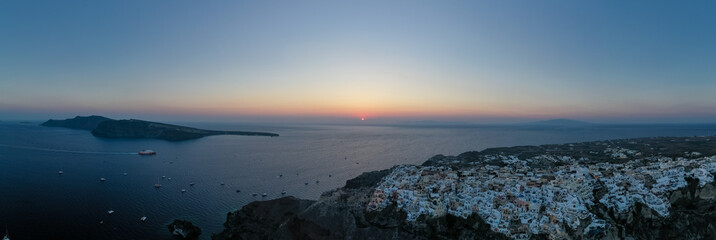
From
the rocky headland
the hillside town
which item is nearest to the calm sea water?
the rocky headland

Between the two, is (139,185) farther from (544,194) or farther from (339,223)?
(544,194)

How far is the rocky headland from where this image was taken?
24703 mm

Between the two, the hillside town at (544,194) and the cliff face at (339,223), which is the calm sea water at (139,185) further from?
the hillside town at (544,194)

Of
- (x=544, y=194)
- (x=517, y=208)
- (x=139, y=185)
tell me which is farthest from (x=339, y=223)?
(x=139, y=185)

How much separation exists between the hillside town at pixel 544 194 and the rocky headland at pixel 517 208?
8 centimetres

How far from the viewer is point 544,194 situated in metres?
28.6

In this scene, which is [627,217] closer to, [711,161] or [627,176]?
[627,176]

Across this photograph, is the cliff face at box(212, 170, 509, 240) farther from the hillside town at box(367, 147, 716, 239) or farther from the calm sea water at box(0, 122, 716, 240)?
the calm sea water at box(0, 122, 716, 240)

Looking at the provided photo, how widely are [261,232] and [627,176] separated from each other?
3866cm

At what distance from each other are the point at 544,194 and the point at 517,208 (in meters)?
3.27

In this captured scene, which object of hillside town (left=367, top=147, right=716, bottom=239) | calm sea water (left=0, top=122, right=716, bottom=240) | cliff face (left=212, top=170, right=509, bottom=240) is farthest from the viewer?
calm sea water (left=0, top=122, right=716, bottom=240)

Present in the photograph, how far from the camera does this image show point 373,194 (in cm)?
3419

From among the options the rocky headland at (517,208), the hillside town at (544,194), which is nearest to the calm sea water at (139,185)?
the rocky headland at (517,208)

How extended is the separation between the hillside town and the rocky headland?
0.25ft
